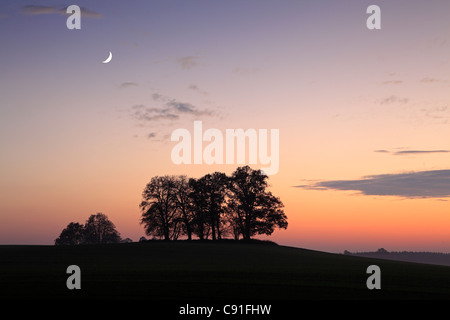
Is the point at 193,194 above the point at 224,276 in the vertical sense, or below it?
above

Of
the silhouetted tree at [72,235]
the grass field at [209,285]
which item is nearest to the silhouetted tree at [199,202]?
the grass field at [209,285]

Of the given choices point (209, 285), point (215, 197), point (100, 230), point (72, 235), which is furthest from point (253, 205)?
point (72, 235)

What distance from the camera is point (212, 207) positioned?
82.8 metres

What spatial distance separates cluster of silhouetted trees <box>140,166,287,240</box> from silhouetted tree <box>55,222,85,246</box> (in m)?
66.9

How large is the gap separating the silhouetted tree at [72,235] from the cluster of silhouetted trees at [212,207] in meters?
67.1

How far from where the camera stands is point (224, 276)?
3094cm

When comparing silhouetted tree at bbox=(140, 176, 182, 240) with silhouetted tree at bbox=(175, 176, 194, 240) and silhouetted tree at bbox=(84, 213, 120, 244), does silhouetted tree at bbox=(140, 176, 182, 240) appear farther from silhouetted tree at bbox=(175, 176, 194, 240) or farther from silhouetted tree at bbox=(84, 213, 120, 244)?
silhouetted tree at bbox=(84, 213, 120, 244)

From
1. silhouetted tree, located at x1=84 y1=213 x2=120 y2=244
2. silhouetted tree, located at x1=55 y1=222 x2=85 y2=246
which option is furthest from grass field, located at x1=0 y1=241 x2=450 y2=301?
silhouetted tree, located at x1=55 y1=222 x2=85 y2=246

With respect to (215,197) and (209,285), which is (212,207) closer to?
(215,197)

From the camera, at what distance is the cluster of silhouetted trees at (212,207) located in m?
80.3

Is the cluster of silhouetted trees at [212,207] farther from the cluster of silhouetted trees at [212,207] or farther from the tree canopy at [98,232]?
the tree canopy at [98,232]

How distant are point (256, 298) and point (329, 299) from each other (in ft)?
11.7

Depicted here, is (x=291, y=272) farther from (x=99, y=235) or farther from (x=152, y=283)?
(x=99, y=235)
